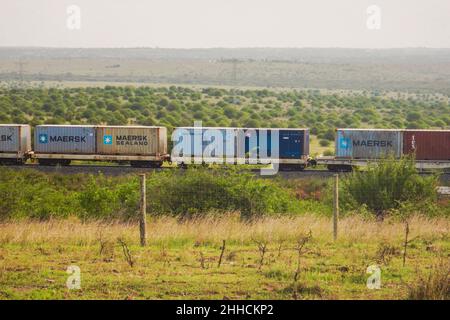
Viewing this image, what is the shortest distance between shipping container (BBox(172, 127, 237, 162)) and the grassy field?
2622cm

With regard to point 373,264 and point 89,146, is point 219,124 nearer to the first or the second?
point 89,146

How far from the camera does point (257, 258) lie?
16281mm

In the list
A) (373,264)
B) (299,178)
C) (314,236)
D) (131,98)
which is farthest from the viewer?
(131,98)

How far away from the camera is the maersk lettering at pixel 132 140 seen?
50.0 meters

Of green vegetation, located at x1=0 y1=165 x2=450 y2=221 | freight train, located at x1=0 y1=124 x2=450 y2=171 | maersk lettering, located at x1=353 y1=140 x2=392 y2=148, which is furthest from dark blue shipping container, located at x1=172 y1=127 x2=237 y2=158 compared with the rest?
green vegetation, located at x1=0 y1=165 x2=450 y2=221

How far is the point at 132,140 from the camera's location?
50156 millimetres

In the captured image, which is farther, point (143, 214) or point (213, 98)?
point (213, 98)

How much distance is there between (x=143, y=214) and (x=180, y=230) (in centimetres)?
192

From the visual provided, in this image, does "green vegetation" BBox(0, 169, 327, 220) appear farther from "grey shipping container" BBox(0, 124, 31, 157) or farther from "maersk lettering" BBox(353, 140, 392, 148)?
"grey shipping container" BBox(0, 124, 31, 157)

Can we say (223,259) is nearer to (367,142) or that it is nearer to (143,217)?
(143,217)

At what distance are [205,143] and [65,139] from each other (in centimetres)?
870

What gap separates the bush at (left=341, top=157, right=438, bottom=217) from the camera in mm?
26500
